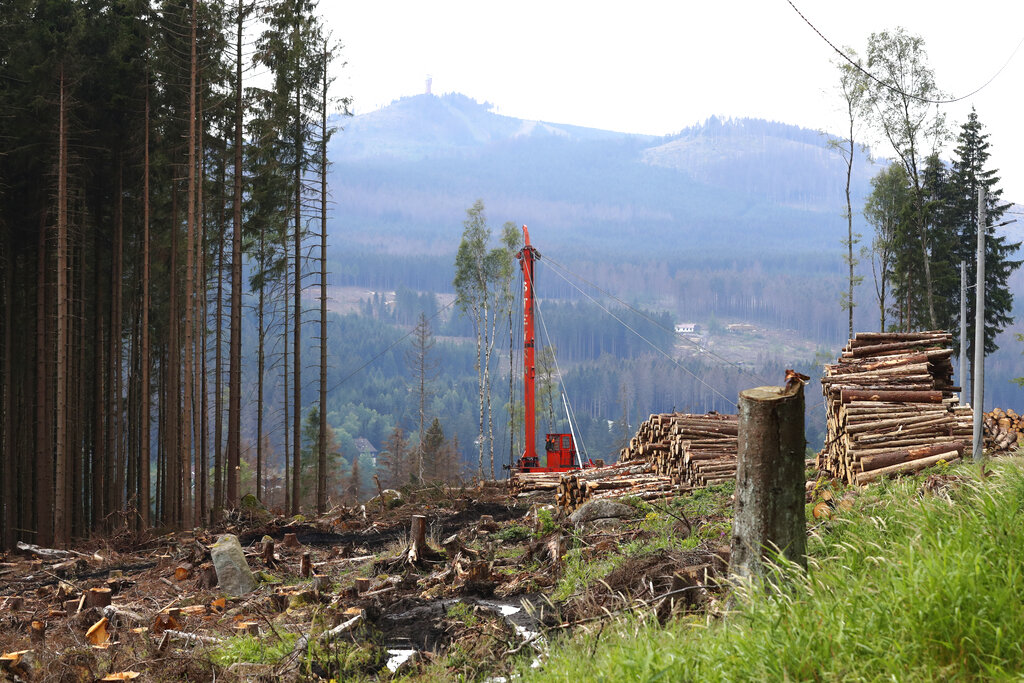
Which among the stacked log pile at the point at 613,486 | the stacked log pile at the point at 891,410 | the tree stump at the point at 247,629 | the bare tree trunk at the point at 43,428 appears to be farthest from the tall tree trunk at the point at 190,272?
the stacked log pile at the point at 891,410

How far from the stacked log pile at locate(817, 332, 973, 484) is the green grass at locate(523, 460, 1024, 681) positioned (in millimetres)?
5032

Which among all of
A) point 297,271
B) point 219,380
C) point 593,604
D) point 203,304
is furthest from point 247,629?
point 203,304

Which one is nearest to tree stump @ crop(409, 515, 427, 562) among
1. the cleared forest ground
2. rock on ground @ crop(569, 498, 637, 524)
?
the cleared forest ground

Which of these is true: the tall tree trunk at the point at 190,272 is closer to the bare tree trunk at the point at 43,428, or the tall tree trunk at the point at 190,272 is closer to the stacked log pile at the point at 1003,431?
the bare tree trunk at the point at 43,428

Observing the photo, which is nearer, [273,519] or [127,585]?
[127,585]

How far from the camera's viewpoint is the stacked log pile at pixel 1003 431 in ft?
36.9

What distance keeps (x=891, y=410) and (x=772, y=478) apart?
6.41 meters

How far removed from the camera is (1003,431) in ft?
42.7

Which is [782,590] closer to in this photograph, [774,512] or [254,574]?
[774,512]

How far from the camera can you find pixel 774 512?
4551mm

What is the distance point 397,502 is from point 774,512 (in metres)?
14.8

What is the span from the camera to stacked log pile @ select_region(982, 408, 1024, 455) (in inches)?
442

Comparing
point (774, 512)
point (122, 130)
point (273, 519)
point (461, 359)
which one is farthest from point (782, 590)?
point (461, 359)

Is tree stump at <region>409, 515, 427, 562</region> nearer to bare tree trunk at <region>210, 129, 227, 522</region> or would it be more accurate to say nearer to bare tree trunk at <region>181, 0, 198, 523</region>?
bare tree trunk at <region>181, 0, 198, 523</region>
